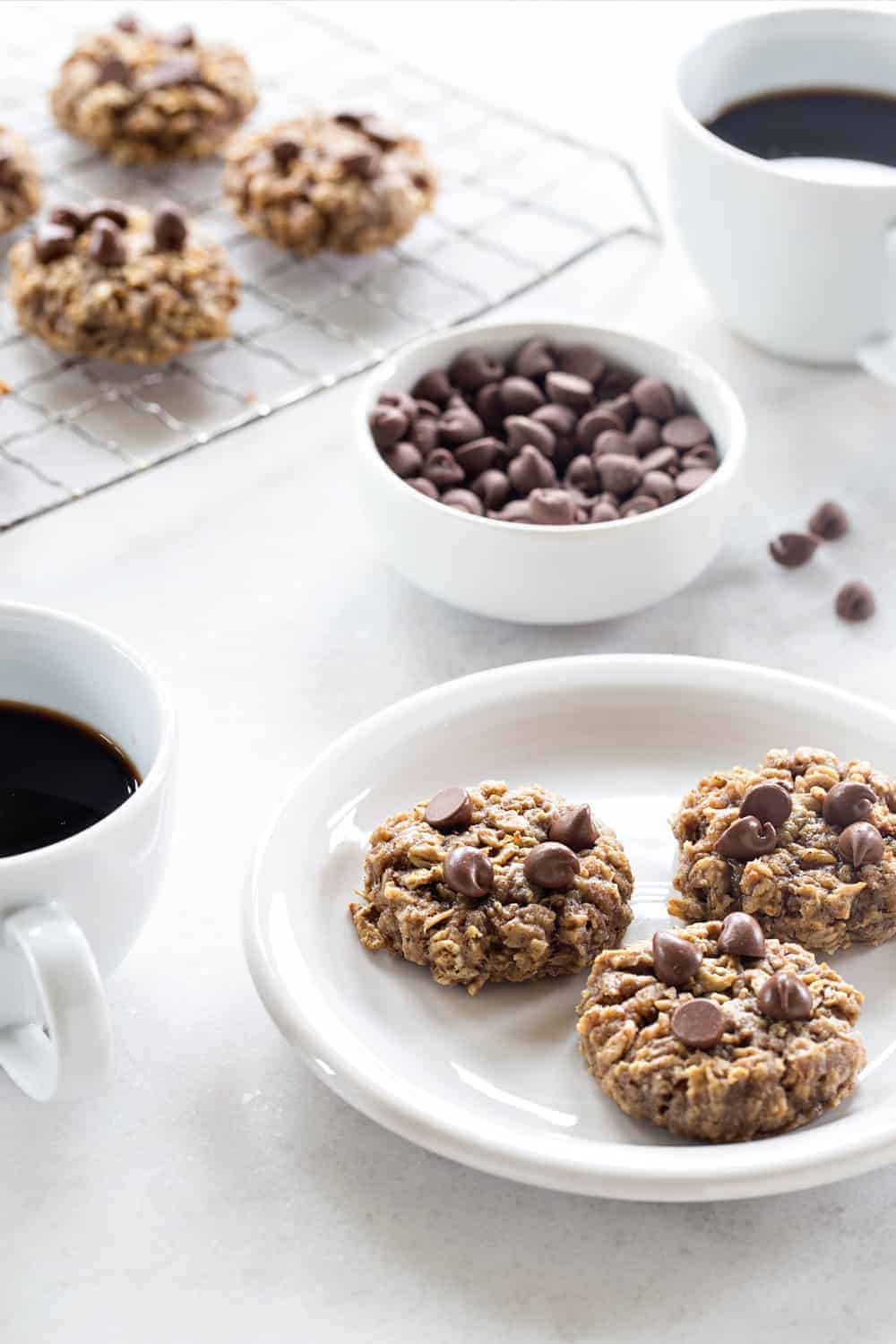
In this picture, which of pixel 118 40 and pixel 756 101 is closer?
pixel 756 101

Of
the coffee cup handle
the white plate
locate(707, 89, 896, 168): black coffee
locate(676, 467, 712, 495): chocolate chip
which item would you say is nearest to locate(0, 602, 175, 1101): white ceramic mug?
the coffee cup handle

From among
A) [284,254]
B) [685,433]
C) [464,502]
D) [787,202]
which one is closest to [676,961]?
[464,502]

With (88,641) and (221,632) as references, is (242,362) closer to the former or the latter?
Answer: (221,632)

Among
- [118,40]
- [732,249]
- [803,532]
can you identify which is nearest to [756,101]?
[732,249]

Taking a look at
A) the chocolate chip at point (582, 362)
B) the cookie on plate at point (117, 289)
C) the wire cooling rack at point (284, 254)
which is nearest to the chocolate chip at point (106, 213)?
the cookie on plate at point (117, 289)

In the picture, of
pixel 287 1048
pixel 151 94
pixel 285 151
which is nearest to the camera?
pixel 287 1048

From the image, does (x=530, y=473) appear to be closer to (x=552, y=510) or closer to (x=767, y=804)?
(x=552, y=510)
